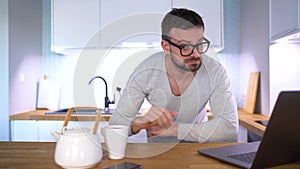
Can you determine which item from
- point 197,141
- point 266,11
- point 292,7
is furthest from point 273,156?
point 266,11

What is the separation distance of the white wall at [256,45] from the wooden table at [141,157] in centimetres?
133

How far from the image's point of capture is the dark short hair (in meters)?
1.28

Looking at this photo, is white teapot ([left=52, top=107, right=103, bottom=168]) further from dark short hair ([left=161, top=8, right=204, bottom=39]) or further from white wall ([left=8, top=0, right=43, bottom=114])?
white wall ([left=8, top=0, right=43, bottom=114])

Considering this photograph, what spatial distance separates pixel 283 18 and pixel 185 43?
0.92 metres

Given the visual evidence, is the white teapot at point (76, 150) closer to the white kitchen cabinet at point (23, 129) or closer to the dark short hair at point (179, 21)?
the dark short hair at point (179, 21)

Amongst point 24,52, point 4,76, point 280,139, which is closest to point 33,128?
point 4,76

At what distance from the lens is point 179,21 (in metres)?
1.31

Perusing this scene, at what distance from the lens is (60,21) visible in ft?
8.84

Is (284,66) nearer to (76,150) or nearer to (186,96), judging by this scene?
(186,96)

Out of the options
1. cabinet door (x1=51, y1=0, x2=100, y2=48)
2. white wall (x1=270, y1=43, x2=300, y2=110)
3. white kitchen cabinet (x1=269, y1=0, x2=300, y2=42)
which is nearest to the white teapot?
white kitchen cabinet (x1=269, y1=0, x2=300, y2=42)

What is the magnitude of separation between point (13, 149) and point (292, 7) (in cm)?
156

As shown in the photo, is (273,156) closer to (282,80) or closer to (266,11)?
(282,80)

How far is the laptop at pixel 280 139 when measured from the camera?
2.45 ft

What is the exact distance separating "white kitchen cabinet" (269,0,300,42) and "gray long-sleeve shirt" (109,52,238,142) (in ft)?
1.75
